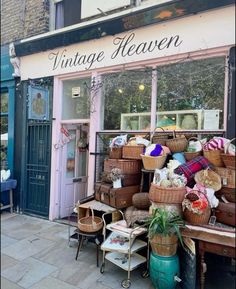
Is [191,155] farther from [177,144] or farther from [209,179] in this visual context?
[209,179]

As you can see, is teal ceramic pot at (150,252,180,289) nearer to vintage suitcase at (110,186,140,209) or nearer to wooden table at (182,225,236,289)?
wooden table at (182,225,236,289)

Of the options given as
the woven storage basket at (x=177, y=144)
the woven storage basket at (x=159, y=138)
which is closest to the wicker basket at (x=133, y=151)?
the woven storage basket at (x=159, y=138)

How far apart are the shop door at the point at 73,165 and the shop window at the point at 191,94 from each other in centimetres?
200

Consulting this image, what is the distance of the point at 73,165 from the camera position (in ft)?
19.6

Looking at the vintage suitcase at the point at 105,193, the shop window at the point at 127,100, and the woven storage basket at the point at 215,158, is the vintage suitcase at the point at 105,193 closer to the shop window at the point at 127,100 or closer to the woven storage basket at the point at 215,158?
the shop window at the point at 127,100

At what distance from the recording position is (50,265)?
12.6 ft

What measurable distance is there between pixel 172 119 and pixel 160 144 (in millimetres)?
572

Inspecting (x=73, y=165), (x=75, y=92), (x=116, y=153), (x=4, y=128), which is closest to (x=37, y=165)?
(x=73, y=165)

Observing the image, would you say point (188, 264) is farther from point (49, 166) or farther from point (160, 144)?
point (49, 166)

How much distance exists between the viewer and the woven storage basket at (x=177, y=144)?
3.93 metres

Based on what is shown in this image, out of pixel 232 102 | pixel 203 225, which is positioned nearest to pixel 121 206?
pixel 203 225

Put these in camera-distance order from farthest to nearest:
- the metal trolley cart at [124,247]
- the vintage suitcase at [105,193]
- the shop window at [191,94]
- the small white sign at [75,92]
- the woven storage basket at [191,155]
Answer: the small white sign at [75,92]
the vintage suitcase at [105,193]
the shop window at [191,94]
the woven storage basket at [191,155]
the metal trolley cart at [124,247]

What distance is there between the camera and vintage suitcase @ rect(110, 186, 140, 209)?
405cm

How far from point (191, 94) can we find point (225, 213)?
1.86 m
